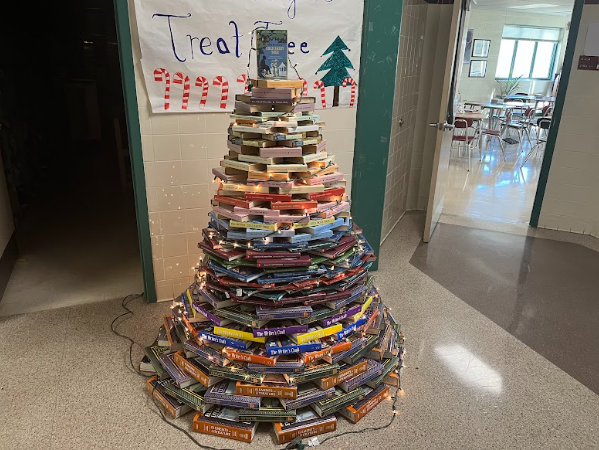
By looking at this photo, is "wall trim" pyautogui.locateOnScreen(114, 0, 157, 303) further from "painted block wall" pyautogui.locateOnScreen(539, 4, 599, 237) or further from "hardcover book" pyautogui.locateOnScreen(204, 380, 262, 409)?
"painted block wall" pyautogui.locateOnScreen(539, 4, 599, 237)

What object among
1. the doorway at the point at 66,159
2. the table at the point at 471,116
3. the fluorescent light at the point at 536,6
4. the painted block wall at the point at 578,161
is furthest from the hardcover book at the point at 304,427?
the fluorescent light at the point at 536,6

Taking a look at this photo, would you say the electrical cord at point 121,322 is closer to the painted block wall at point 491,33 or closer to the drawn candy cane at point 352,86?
the drawn candy cane at point 352,86

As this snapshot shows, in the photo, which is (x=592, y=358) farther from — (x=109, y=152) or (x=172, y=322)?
(x=109, y=152)

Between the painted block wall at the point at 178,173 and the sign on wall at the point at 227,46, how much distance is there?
0.08 meters

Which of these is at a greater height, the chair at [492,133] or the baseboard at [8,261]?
the chair at [492,133]

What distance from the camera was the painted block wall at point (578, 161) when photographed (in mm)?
4355

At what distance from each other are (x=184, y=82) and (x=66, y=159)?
215 inches

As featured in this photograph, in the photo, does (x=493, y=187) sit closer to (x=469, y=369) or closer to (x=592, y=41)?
(x=592, y=41)

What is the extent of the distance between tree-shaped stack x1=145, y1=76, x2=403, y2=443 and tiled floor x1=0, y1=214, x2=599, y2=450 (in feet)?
0.40

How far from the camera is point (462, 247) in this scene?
430 cm

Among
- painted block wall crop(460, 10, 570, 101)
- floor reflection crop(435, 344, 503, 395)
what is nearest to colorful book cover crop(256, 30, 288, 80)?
floor reflection crop(435, 344, 503, 395)

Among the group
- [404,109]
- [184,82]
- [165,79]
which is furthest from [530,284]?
[165,79]

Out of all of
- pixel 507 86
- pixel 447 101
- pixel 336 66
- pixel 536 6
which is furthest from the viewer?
pixel 507 86

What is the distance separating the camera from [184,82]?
2801mm
